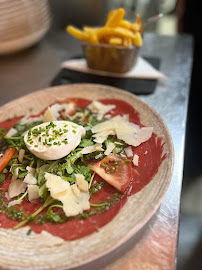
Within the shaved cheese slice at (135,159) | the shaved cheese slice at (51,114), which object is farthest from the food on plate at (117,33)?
the shaved cheese slice at (135,159)

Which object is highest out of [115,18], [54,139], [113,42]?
[115,18]

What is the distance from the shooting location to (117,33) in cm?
180

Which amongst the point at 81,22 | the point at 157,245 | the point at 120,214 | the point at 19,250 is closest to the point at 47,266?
the point at 19,250

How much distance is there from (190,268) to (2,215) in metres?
1.55

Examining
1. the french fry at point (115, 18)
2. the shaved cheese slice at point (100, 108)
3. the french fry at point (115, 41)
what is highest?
the french fry at point (115, 18)

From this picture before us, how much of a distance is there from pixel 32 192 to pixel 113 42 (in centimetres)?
113

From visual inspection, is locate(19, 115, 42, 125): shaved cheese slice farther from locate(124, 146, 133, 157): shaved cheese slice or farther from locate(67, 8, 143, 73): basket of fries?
locate(67, 8, 143, 73): basket of fries

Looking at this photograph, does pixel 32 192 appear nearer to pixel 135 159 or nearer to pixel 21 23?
pixel 135 159

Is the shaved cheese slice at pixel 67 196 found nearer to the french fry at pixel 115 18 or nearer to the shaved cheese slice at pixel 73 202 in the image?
the shaved cheese slice at pixel 73 202

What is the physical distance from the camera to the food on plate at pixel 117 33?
5.90 ft

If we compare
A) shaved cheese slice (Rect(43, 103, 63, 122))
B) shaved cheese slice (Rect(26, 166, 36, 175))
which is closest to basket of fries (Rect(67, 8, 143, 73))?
shaved cheese slice (Rect(43, 103, 63, 122))

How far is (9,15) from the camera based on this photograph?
6.97ft

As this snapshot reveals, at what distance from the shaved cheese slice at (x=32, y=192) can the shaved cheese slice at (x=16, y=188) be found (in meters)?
0.06

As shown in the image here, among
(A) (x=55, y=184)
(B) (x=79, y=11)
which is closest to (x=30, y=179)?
(A) (x=55, y=184)
